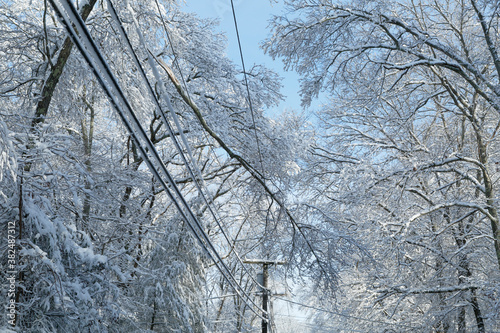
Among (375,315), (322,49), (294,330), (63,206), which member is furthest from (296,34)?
(294,330)

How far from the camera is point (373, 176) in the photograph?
8.45 metres

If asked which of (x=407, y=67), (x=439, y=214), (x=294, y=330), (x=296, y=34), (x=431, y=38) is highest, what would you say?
(x=296, y=34)

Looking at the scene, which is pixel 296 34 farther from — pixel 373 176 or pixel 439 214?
pixel 439 214

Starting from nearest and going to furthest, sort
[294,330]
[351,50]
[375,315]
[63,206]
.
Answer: [63,206] → [351,50] → [375,315] → [294,330]

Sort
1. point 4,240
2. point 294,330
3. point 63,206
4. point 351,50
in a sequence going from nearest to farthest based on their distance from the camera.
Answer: point 4,240, point 63,206, point 351,50, point 294,330

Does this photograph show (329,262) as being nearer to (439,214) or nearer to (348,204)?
(348,204)

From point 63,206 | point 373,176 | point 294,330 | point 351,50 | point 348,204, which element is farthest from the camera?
point 294,330

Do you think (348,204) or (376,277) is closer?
(348,204)

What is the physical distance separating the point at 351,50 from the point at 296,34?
109cm

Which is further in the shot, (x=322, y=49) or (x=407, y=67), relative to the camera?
(x=322, y=49)

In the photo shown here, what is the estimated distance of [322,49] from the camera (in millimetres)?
7645

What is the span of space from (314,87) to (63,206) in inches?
191

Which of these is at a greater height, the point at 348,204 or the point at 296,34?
the point at 296,34

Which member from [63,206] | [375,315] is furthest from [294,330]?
[63,206]
